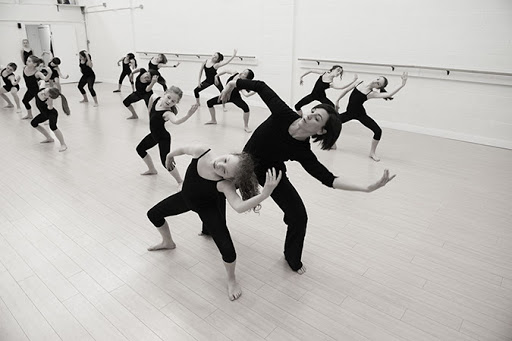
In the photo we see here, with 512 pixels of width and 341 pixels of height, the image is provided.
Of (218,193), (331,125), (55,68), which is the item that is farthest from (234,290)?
(55,68)

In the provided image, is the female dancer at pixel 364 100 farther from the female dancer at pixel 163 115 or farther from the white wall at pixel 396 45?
the female dancer at pixel 163 115

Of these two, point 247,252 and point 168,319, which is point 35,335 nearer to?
point 168,319

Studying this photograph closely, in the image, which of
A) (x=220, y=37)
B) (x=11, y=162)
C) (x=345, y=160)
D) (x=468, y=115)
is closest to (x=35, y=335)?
(x=11, y=162)

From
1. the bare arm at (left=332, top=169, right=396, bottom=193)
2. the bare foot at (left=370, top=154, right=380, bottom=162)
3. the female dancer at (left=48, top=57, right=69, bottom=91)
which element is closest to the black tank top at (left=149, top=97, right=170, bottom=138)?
the bare arm at (left=332, top=169, right=396, bottom=193)

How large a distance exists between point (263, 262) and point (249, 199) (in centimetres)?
91

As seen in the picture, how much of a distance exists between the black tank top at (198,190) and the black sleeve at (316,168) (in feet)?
1.80

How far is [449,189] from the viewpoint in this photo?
3830 mm

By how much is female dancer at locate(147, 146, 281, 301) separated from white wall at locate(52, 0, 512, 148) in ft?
15.9

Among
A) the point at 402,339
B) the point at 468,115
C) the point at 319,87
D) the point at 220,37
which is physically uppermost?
the point at 220,37

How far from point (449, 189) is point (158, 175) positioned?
11.1 feet

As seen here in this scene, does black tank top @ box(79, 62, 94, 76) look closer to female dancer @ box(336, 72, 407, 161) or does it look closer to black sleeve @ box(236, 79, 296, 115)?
female dancer @ box(336, 72, 407, 161)

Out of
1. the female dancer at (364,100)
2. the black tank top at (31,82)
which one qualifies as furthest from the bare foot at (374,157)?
the black tank top at (31,82)

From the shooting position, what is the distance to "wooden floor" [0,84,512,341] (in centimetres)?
197

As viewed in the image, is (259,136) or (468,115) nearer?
(259,136)
